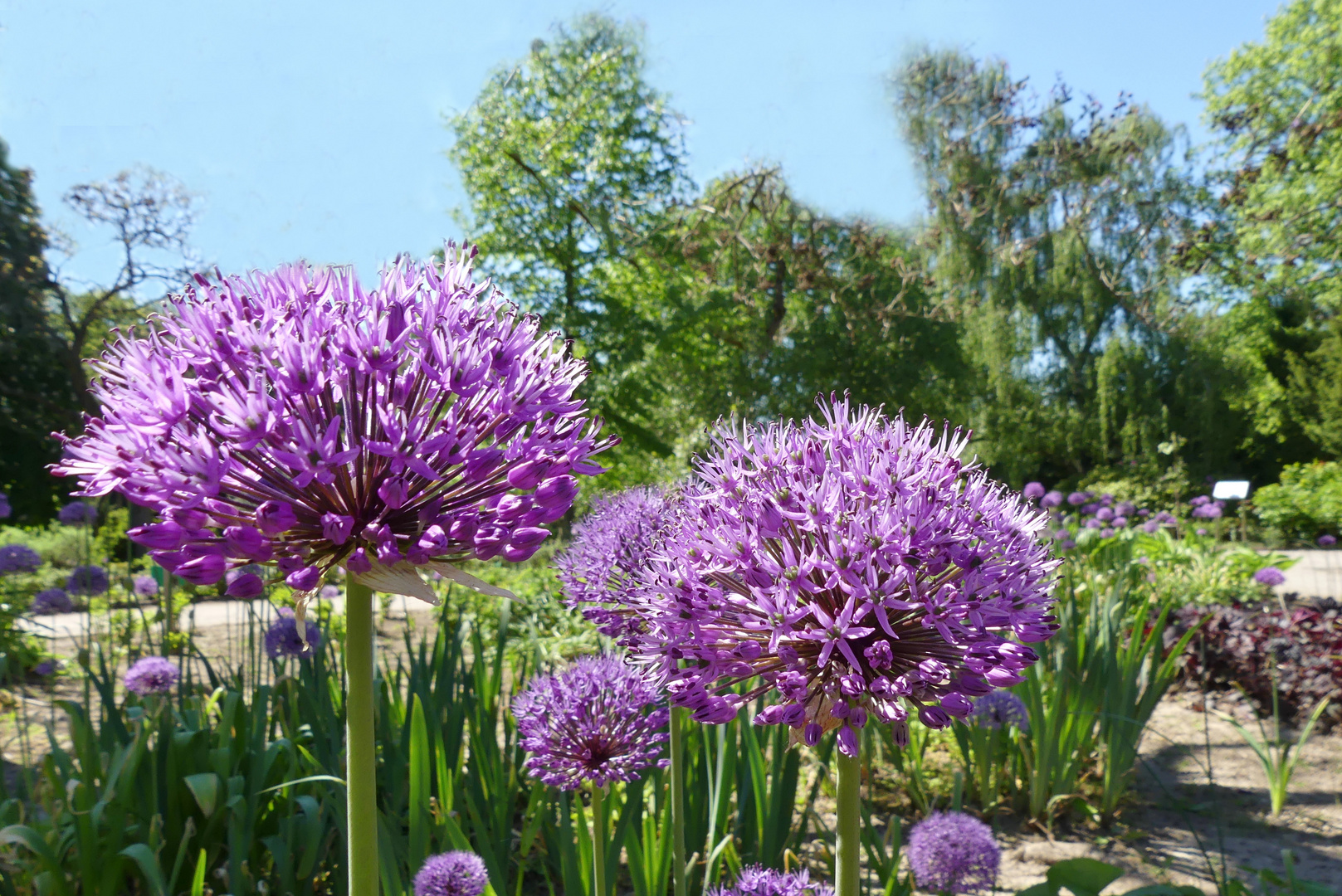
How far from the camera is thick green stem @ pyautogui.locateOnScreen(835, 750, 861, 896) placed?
1228 mm

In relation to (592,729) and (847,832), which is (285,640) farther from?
(847,832)

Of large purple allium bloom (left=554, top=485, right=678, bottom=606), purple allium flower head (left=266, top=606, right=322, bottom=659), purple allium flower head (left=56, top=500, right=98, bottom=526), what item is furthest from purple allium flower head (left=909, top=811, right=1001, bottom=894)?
purple allium flower head (left=56, top=500, right=98, bottom=526)

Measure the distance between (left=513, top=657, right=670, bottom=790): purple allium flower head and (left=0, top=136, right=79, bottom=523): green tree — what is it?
56.4ft

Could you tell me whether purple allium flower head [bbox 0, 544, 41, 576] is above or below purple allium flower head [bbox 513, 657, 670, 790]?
above

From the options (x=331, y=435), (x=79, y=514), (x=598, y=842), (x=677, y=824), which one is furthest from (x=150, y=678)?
(x=331, y=435)

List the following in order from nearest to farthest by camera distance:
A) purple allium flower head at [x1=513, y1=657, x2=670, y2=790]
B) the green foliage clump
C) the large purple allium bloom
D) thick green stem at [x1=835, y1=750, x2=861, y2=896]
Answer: thick green stem at [x1=835, y1=750, x2=861, y2=896] → purple allium flower head at [x1=513, y1=657, x2=670, y2=790] → the large purple allium bloom → the green foliage clump

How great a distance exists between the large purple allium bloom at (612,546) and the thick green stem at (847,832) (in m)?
0.90

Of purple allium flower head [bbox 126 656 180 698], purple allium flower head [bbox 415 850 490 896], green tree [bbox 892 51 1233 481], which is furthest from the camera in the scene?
green tree [bbox 892 51 1233 481]

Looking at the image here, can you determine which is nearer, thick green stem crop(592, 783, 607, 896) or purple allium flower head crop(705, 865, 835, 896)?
purple allium flower head crop(705, 865, 835, 896)

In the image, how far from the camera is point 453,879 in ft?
6.01

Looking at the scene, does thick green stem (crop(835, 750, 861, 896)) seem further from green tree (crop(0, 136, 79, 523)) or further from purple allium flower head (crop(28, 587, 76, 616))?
green tree (crop(0, 136, 79, 523))

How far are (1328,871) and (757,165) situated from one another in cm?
1331

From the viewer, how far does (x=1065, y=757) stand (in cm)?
420

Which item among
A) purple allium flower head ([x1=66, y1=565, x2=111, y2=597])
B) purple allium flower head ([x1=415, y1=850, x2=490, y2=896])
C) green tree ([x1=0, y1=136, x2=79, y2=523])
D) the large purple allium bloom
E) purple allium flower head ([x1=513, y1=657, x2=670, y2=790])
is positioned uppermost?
green tree ([x1=0, y1=136, x2=79, y2=523])
